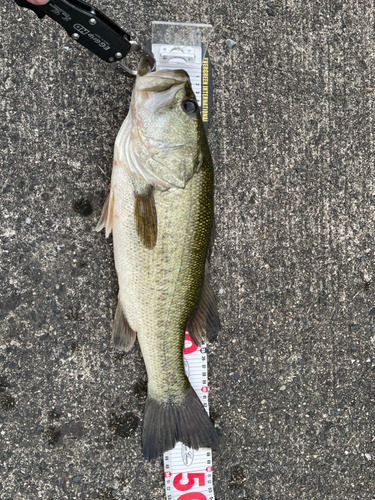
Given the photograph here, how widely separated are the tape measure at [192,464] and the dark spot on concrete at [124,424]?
29 centimetres

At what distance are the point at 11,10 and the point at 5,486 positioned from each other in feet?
9.82

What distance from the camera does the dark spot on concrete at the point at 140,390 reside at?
2.51 metres

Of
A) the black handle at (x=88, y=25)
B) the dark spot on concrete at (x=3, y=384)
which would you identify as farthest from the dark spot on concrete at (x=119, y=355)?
the black handle at (x=88, y=25)

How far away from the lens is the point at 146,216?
6.72 feet

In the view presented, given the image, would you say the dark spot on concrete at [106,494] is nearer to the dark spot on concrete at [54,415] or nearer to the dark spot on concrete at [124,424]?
the dark spot on concrete at [124,424]

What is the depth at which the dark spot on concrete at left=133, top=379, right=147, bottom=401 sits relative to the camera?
98.7 inches

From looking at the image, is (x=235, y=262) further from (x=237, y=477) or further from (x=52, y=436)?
(x=52, y=436)

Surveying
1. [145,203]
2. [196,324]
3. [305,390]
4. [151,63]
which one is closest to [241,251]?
[196,324]

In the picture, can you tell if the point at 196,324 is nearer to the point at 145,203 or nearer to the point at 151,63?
the point at 145,203

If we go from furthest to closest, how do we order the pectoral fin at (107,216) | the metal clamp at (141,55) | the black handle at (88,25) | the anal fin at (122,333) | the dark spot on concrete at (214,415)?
the dark spot on concrete at (214,415) → the anal fin at (122,333) → the pectoral fin at (107,216) → the metal clamp at (141,55) → the black handle at (88,25)

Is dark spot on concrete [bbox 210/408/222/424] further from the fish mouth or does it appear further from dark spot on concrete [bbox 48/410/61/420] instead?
the fish mouth

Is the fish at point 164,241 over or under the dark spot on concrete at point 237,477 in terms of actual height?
over

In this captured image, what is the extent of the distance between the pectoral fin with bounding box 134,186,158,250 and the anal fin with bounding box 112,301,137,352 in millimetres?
492

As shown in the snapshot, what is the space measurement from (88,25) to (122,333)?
1.68 m
